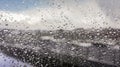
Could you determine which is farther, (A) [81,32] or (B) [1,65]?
(A) [81,32]

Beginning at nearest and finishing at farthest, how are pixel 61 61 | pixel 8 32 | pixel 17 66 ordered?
1. pixel 17 66
2. pixel 61 61
3. pixel 8 32

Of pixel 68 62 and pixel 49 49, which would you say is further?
pixel 49 49

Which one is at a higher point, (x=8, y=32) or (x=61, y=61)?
(x=8, y=32)

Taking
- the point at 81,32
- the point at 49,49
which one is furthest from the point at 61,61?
the point at 81,32

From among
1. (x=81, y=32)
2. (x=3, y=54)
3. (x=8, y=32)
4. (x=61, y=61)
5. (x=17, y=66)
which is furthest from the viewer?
(x=81, y=32)

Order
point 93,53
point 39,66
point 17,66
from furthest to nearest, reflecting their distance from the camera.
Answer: point 93,53 < point 39,66 < point 17,66

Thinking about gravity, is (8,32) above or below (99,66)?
above

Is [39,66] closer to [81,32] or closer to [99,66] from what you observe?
[99,66]

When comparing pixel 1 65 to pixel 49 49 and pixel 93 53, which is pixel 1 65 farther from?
pixel 93 53

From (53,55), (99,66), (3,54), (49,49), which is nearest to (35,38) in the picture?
(49,49)
